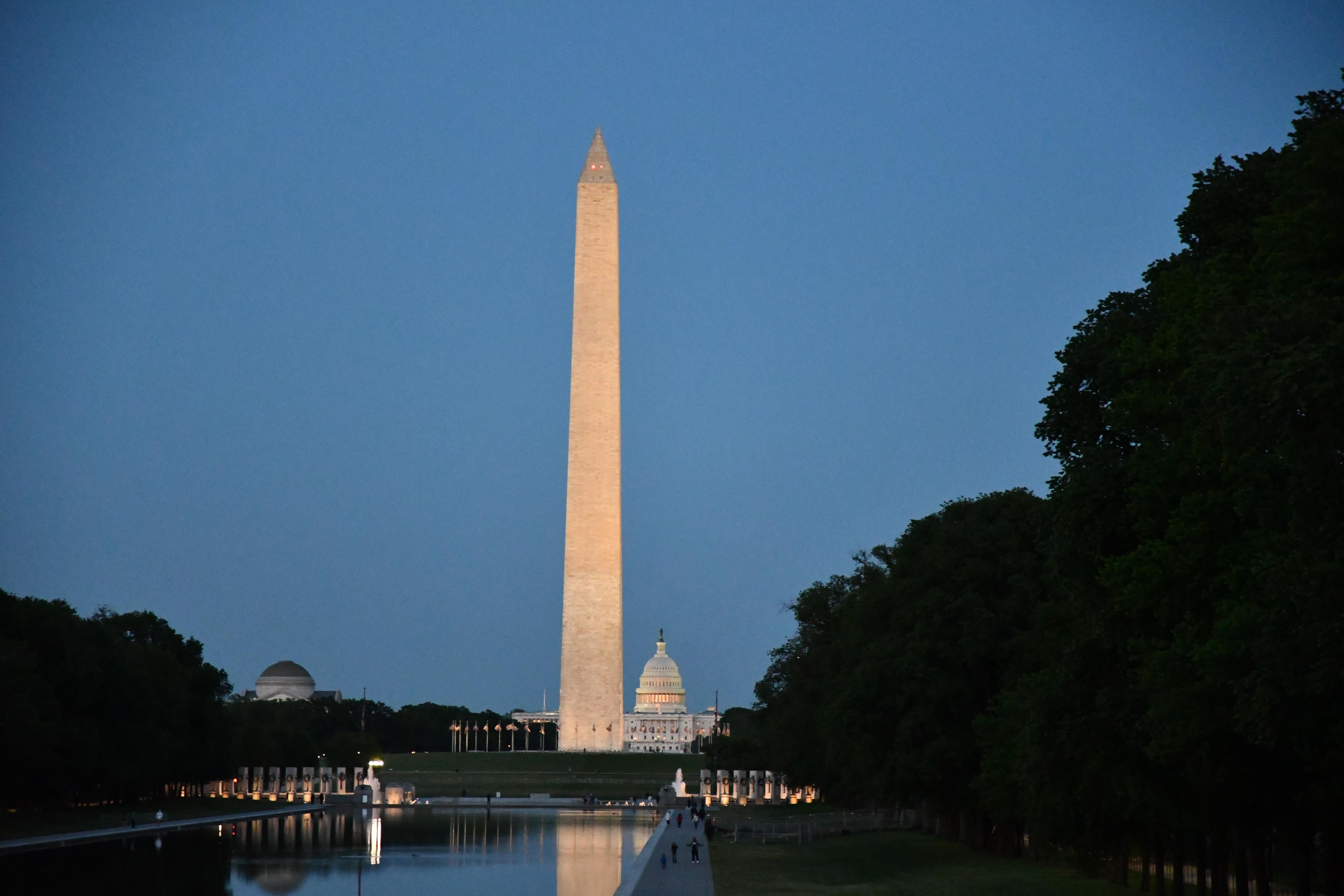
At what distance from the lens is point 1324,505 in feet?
45.5

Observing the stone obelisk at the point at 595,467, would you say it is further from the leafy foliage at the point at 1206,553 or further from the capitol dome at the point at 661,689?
the capitol dome at the point at 661,689

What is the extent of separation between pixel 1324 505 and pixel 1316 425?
31.0 inches

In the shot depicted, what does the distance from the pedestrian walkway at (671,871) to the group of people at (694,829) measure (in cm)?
10

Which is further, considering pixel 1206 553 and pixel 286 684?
pixel 286 684

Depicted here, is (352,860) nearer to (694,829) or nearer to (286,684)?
(694,829)

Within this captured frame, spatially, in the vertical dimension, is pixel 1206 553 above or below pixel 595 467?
below

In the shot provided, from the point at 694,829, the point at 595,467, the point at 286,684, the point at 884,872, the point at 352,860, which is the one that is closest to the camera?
the point at 884,872

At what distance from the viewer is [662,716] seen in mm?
170000

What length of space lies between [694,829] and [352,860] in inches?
460

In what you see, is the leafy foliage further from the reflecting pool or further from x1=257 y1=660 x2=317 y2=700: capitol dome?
x1=257 y1=660 x2=317 y2=700: capitol dome

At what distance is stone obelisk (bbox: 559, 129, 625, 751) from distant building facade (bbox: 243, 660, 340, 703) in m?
79.4

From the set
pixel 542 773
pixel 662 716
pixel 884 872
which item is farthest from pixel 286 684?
pixel 884 872

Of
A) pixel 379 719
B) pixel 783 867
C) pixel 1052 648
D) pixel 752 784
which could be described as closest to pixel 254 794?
pixel 752 784

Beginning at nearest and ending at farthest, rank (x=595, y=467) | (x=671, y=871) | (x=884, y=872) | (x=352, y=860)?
1. (x=671, y=871)
2. (x=884, y=872)
3. (x=352, y=860)
4. (x=595, y=467)
